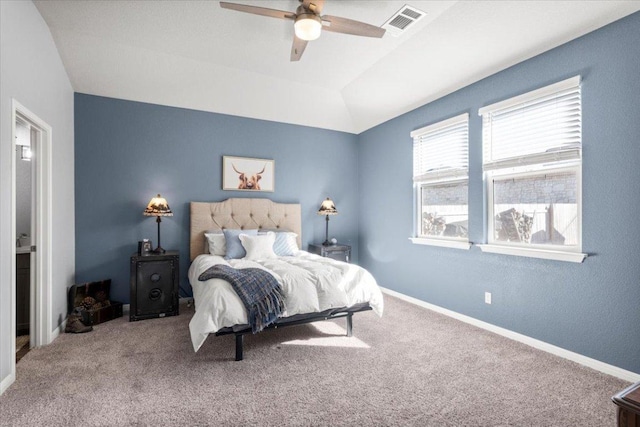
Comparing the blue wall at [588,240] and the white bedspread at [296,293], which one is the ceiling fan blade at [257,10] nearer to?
the white bedspread at [296,293]

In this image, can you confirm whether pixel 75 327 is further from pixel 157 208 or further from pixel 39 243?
pixel 157 208

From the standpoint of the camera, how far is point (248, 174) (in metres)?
4.78

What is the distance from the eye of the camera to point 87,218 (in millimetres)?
3918

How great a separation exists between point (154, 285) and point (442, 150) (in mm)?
3979

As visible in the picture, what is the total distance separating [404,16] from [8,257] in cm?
381

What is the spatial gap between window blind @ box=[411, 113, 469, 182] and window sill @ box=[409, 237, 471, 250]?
81 cm

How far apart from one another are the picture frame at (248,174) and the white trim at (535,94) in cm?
302

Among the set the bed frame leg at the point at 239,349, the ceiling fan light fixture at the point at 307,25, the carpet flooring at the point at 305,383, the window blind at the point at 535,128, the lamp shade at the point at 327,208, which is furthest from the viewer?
the lamp shade at the point at 327,208

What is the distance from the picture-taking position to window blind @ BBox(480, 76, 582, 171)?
2.72 metres

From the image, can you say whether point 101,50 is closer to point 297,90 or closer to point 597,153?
point 297,90

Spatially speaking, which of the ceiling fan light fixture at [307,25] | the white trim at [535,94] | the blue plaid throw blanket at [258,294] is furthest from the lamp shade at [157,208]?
the white trim at [535,94]

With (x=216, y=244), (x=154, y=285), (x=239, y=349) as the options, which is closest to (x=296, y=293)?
(x=239, y=349)

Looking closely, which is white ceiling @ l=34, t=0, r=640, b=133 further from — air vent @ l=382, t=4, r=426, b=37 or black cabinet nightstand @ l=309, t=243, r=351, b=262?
black cabinet nightstand @ l=309, t=243, r=351, b=262

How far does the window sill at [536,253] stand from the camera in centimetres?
264
